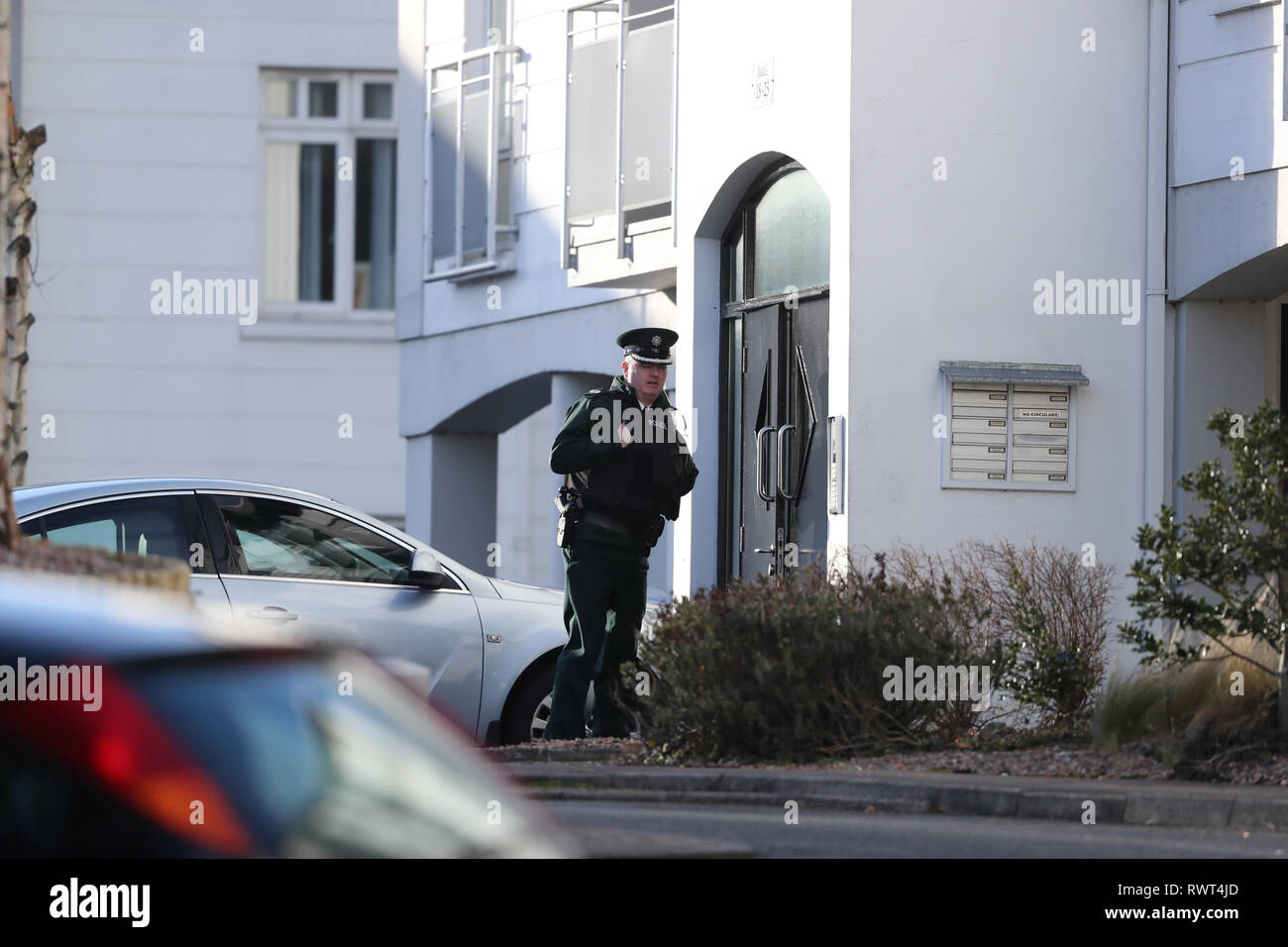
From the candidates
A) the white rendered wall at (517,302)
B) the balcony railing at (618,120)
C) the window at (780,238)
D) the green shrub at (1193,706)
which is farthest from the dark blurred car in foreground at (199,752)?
the white rendered wall at (517,302)

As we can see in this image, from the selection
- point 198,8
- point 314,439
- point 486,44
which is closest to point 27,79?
point 198,8

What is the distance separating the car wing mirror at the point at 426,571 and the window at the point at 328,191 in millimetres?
16861

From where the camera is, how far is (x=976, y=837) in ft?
25.7

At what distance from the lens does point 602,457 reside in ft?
35.1

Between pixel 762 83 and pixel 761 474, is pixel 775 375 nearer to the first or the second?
pixel 761 474

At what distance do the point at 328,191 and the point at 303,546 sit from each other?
57.3 feet

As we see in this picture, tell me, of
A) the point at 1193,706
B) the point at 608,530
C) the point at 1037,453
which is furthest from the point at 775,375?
the point at 1193,706

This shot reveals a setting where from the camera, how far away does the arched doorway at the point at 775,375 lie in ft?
45.5

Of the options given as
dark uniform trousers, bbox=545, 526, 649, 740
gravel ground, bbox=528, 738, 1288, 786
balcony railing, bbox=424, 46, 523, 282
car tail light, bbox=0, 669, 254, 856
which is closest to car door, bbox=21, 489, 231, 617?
dark uniform trousers, bbox=545, 526, 649, 740

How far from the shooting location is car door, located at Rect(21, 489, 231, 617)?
33.2ft

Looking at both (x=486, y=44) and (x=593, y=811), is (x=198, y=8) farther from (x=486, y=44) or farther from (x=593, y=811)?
(x=593, y=811)

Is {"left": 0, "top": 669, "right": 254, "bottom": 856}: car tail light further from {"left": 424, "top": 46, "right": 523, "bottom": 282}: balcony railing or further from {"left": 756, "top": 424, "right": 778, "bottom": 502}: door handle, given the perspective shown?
{"left": 424, "top": 46, "right": 523, "bottom": 282}: balcony railing

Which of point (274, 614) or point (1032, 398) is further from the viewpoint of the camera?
point (1032, 398)

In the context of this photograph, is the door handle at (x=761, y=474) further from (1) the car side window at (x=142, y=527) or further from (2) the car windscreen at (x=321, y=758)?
(2) the car windscreen at (x=321, y=758)
